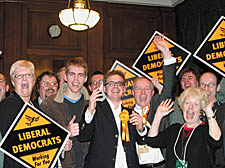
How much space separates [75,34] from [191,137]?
4.09m

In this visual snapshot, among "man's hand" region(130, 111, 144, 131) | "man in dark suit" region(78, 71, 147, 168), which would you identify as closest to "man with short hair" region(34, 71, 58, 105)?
"man in dark suit" region(78, 71, 147, 168)

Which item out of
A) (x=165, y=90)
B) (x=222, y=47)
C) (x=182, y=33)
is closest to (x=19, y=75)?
(x=165, y=90)

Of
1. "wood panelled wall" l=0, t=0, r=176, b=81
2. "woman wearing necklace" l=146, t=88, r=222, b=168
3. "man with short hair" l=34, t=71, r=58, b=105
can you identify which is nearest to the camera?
"woman wearing necklace" l=146, t=88, r=222, b=168

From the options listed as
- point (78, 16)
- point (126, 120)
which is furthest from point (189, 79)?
point (78, 16)

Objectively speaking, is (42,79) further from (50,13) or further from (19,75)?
(50,13)

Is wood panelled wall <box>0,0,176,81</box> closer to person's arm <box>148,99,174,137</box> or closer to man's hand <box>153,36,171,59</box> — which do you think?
man's hand <box>153,36,171,59</box>

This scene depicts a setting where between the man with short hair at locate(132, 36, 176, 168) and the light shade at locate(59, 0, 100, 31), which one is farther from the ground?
the light shade at locate(59, 0, 100, 31)

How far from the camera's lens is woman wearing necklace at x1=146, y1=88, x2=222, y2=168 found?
80.3 inches

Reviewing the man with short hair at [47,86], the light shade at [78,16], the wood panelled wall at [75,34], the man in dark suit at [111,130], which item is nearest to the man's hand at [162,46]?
the man in dark suit at [111,130]

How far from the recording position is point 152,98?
287 cm

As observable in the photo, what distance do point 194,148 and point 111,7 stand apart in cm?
441

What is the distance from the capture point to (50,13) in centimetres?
→ 566

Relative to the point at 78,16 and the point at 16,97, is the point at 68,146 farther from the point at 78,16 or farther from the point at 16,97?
the point at 78,16

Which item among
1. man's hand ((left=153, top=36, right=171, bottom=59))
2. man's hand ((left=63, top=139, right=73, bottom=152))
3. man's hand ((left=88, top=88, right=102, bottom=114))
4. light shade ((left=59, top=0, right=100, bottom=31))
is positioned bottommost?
man's hand ((left=63, top=139, right=73, bottom=152))
